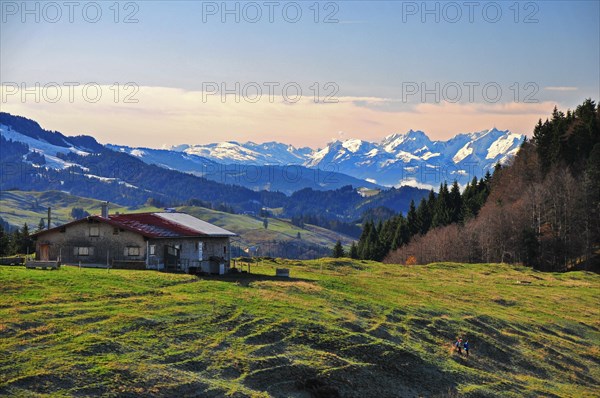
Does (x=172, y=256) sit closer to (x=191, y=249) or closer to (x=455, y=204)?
(x=191, y=249)

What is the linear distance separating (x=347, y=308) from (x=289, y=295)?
17.6 feet

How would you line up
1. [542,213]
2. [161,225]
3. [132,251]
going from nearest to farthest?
[132,251] < [161,225] < [542,213]

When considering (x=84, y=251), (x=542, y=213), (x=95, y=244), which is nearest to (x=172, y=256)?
(x=95, y=244)

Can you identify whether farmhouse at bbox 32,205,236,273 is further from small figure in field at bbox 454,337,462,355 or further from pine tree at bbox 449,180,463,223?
pine tree at bbox 449,180,463,223

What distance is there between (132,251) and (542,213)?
91.0 meters

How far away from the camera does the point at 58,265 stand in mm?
68812

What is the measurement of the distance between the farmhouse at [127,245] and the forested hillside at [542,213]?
7412 centimetres

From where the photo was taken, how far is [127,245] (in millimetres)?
76125

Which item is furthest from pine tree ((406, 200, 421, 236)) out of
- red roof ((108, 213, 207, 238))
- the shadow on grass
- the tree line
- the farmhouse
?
the farmhouse

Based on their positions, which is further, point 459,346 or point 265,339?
point 459,346

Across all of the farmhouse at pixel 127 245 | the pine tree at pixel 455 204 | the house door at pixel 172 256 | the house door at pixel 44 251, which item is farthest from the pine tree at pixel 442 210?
the house door at pixel 44 251

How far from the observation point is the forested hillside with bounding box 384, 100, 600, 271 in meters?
138

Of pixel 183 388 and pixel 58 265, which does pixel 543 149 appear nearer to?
pixel 58 265

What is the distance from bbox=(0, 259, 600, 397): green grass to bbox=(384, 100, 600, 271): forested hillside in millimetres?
55027
